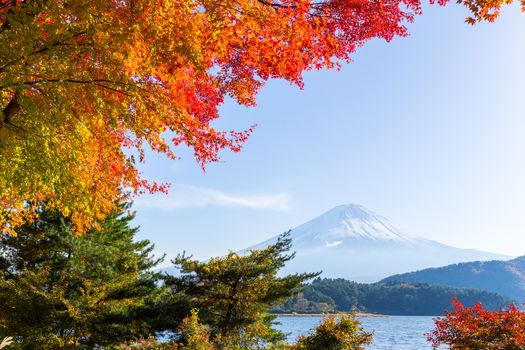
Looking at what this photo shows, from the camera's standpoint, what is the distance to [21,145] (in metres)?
5.04

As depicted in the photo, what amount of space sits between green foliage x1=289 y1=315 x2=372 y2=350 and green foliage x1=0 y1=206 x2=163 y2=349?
706 cm

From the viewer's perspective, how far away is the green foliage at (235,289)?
1362cm

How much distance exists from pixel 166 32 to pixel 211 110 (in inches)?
147

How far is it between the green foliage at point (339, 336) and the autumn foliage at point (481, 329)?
3.93 meters

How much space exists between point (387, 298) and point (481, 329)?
417ft

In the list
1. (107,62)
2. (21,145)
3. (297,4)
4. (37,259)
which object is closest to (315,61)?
(297,4)

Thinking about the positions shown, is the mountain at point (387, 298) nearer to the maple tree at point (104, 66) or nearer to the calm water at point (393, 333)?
the calm water at point (393, 333)

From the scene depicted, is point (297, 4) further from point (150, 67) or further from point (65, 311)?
point (65, 311)

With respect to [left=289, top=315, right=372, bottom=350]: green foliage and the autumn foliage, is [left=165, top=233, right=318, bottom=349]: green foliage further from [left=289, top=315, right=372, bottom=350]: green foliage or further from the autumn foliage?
the autumn foliage

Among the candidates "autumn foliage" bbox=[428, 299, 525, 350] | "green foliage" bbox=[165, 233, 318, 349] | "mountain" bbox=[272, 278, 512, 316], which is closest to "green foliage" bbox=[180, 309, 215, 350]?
"green foliage" bbox=[165, 233, 318, 349]

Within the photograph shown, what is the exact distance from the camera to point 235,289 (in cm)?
1390

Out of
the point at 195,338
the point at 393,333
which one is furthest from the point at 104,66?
the point at 393,333

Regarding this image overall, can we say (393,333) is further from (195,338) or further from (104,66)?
(104,66)

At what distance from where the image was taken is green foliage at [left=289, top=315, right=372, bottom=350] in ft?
29.3
